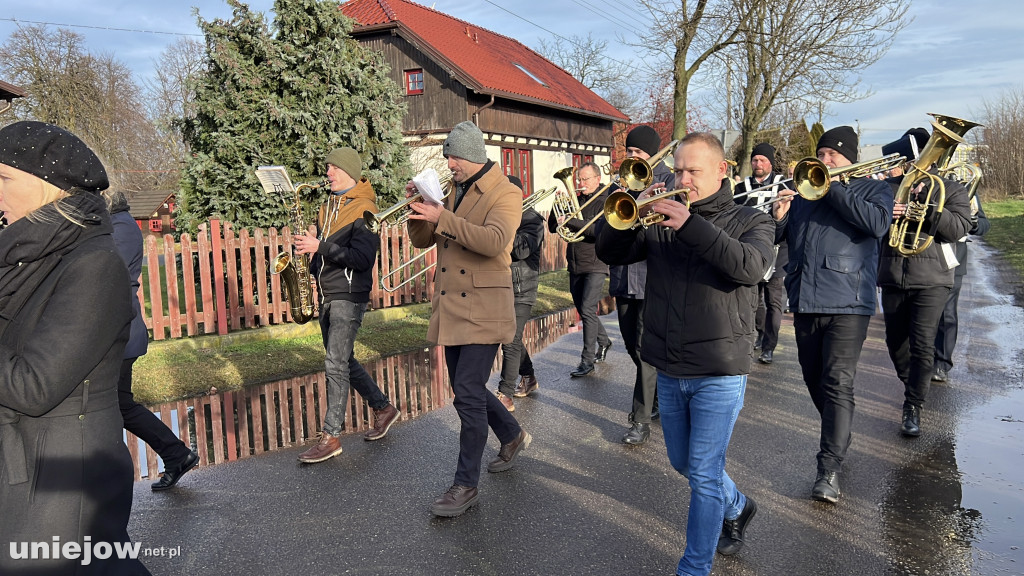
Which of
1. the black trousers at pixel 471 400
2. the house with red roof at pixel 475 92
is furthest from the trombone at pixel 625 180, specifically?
the house with red roof at pixel 475 92

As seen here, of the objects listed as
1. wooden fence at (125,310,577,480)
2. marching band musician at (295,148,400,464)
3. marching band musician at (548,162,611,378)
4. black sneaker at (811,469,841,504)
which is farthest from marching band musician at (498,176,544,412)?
black sneaker at (811,469,841,504)

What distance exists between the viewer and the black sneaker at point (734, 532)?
3615 mm

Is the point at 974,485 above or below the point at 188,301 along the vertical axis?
below

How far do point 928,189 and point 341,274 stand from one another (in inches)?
171

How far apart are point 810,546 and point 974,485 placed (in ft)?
5.04

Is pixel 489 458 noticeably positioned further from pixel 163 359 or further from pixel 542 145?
pixel 542 145

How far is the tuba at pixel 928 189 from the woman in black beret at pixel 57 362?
5.22 meters

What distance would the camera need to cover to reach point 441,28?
1026 inches

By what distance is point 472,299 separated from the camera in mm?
4160

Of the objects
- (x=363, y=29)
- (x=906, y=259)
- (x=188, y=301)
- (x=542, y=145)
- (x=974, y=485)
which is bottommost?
(x=974, y=485)

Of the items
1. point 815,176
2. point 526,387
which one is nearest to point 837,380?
point 815,176

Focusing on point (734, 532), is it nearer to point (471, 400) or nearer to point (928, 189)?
point (471, 400)

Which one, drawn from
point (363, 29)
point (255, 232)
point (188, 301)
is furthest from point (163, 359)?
point (363, 29)

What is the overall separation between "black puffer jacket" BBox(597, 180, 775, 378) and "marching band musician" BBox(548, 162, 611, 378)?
309cm
